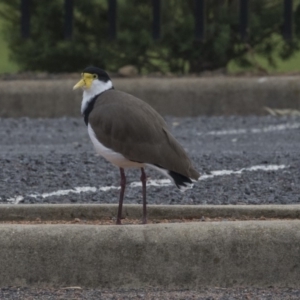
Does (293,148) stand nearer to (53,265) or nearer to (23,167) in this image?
(23,167)

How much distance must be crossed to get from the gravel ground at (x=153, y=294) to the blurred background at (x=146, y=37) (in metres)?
8.25

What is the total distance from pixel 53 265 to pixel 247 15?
27.0 ft

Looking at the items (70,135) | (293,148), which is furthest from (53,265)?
(70,135)

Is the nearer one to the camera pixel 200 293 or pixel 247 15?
pixel 200 293

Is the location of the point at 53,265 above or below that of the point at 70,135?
above

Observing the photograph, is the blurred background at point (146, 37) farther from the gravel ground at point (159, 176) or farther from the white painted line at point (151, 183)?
the white painted line at point (151, 183)

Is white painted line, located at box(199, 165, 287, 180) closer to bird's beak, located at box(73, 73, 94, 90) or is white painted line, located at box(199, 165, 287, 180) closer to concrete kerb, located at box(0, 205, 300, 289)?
bird's beak, located at box(73, 73, 94, 90)

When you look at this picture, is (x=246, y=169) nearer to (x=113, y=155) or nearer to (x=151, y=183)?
(x=151, y=183)

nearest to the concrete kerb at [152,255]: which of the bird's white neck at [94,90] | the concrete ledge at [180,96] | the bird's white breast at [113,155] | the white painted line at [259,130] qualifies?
the bird's white breast at [113,155]

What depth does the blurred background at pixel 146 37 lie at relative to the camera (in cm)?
1370

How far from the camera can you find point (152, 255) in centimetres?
541

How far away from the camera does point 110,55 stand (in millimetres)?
13859

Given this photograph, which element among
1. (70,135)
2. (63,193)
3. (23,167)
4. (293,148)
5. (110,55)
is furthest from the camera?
(110,55)

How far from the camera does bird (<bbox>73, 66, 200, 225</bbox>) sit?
19.5 feet
